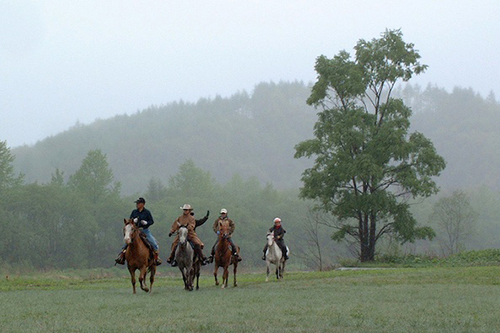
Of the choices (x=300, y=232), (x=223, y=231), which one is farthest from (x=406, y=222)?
(x=300, y=232)

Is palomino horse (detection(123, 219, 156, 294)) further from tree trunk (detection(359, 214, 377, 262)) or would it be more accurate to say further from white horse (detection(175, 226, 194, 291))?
tree trunk (detection(359, 214, 377, 262))

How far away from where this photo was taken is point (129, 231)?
2130cm

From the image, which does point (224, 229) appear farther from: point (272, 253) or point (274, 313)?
point (274, 313)

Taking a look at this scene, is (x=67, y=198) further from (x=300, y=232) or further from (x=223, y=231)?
(x=223, y=231)

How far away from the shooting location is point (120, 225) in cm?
10150

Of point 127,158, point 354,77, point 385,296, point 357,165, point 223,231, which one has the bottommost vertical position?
point 385,296

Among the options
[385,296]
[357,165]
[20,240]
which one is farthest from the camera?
[20,240]

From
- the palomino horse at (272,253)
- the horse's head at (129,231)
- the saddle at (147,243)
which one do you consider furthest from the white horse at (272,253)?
the horse's head at (129,231)

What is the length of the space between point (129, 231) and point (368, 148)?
1094 inches

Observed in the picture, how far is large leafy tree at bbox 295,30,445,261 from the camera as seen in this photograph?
45.8m

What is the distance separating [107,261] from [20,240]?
1404cm

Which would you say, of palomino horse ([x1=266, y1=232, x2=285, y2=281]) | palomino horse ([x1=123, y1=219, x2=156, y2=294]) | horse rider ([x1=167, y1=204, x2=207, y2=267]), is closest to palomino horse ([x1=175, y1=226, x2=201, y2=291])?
horse rider ([x1=167, y1=204, x2=207, y2=267])

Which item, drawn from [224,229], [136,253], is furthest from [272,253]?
[136,253]

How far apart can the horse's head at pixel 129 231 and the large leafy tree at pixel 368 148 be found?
2548 cm
